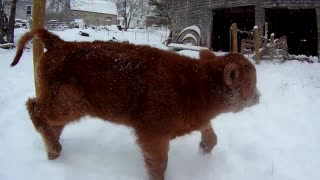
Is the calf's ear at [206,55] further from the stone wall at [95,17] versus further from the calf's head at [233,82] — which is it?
the stone wall at [95,17]

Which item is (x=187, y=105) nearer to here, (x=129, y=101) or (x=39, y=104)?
(x=129, y=101)

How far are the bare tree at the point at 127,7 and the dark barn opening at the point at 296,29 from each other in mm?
45529

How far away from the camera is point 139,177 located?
12.5 ft

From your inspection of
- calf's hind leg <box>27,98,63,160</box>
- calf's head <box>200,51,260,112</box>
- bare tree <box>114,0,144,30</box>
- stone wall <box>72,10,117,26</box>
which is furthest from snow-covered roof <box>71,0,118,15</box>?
calf's head <box>200,51,260,112</box>

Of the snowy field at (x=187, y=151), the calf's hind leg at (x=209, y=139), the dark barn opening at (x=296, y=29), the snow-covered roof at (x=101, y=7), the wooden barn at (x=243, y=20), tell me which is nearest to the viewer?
the snowy field at (x=187, y=151)

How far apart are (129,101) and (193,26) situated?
16670 mm

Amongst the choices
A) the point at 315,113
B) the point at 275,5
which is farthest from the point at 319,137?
the point at 275,5

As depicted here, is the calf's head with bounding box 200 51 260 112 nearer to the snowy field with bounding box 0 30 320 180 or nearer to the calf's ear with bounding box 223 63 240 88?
the calf's ear with bounding box 223 63 240 88

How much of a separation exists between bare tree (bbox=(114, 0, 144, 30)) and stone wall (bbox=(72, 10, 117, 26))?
2981mm

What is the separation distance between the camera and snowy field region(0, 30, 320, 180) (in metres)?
3.86

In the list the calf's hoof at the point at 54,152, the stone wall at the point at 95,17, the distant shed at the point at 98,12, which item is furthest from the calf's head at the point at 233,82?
the distant shed at the point at 98,12

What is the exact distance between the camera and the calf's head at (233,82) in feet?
12.6

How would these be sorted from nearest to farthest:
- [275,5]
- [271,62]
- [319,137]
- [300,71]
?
[319,137]
[300,71]
[271,62]
[275,5]

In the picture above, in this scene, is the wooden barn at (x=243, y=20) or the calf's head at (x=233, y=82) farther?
the wooden barn at (x=243, y=20)
